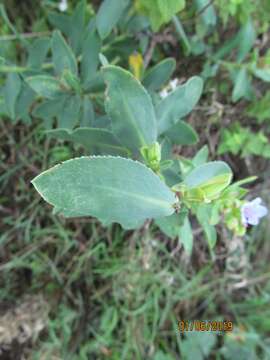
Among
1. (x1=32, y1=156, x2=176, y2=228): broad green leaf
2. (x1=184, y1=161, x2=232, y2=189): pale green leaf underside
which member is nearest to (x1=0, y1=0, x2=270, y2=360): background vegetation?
(x1=184, y1=161, x2=232, y2=189): pale green leaf underside

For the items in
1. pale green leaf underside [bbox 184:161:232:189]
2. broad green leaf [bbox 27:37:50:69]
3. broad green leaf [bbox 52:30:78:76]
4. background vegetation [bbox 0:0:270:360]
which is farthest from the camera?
background vegetation [bbox 0:0:270:360]

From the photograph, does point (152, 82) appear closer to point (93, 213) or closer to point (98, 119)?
point (98, 119)

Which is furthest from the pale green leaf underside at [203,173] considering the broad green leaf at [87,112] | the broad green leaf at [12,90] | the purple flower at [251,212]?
the broad green leaf at [12,90]

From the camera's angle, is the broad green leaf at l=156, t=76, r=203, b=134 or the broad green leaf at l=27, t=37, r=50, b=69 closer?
the broad green leaf at l=156, t=76, r=203, b=134

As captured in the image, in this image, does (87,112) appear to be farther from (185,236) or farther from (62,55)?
(185,236)

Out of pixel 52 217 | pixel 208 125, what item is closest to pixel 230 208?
pixel 208 125

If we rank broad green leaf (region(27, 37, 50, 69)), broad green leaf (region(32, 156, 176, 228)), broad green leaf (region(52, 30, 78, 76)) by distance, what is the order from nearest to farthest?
broad green leaf (region(32, 156, 176, 228)) < broad green leaf (region(52, 30, 78, 76)) < broad green leaf (region(27, 37, 50, 69))

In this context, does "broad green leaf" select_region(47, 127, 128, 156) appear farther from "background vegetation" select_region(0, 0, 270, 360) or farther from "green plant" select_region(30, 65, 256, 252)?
"background vegetation" select_region(0, 0, 270, 360)
